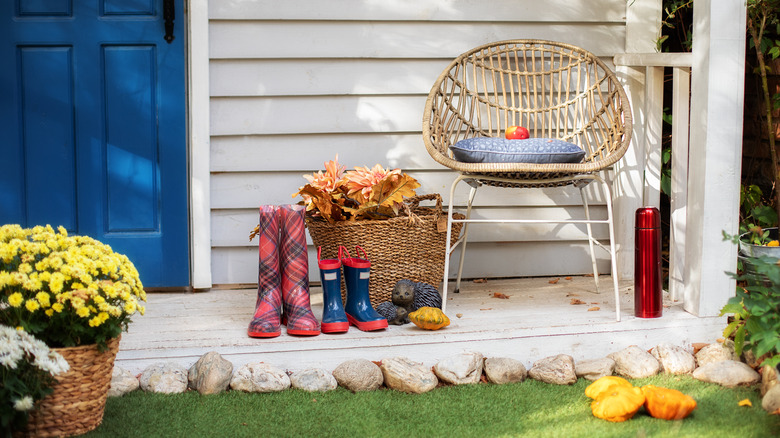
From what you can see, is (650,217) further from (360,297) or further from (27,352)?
(27,352)

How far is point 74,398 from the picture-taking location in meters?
1.79

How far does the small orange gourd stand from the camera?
2279 mm

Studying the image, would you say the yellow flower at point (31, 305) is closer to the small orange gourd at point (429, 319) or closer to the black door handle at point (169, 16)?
the small orange gourd at point (429, 319)

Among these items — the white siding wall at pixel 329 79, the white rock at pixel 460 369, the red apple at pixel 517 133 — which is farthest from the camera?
the white siding wall at pixel 329 79

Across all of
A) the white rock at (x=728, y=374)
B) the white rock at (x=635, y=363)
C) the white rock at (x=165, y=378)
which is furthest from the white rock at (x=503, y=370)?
the white rock at (x=165, y=378)

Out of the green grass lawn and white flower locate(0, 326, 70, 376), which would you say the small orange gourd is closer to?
the green grass lawn

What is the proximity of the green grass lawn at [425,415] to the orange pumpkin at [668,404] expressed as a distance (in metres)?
0.02

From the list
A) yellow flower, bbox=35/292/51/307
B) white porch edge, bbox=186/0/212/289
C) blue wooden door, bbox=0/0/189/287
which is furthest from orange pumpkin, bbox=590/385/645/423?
blue wooden door, bbox=0/0/189/287

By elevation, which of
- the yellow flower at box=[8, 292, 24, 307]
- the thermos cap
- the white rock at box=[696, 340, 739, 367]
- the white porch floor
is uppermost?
the thermos cap

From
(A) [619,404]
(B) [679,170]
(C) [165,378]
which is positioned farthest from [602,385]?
(C) [165,378]

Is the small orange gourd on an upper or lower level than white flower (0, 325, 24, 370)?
lower

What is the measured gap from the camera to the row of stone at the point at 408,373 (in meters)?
2.13

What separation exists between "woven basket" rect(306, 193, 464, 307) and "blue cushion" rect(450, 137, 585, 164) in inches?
10.7

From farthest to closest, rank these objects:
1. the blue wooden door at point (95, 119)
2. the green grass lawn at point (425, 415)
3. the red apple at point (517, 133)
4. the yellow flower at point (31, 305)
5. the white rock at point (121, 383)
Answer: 1. the blue wooden door at point (95, 119)
2. the red apple at point (517, 133)
3. the white rock at point (121, 383)
4. the green grass lawn at point (425, 415)
5. the yellow flower at point (31, 305)
